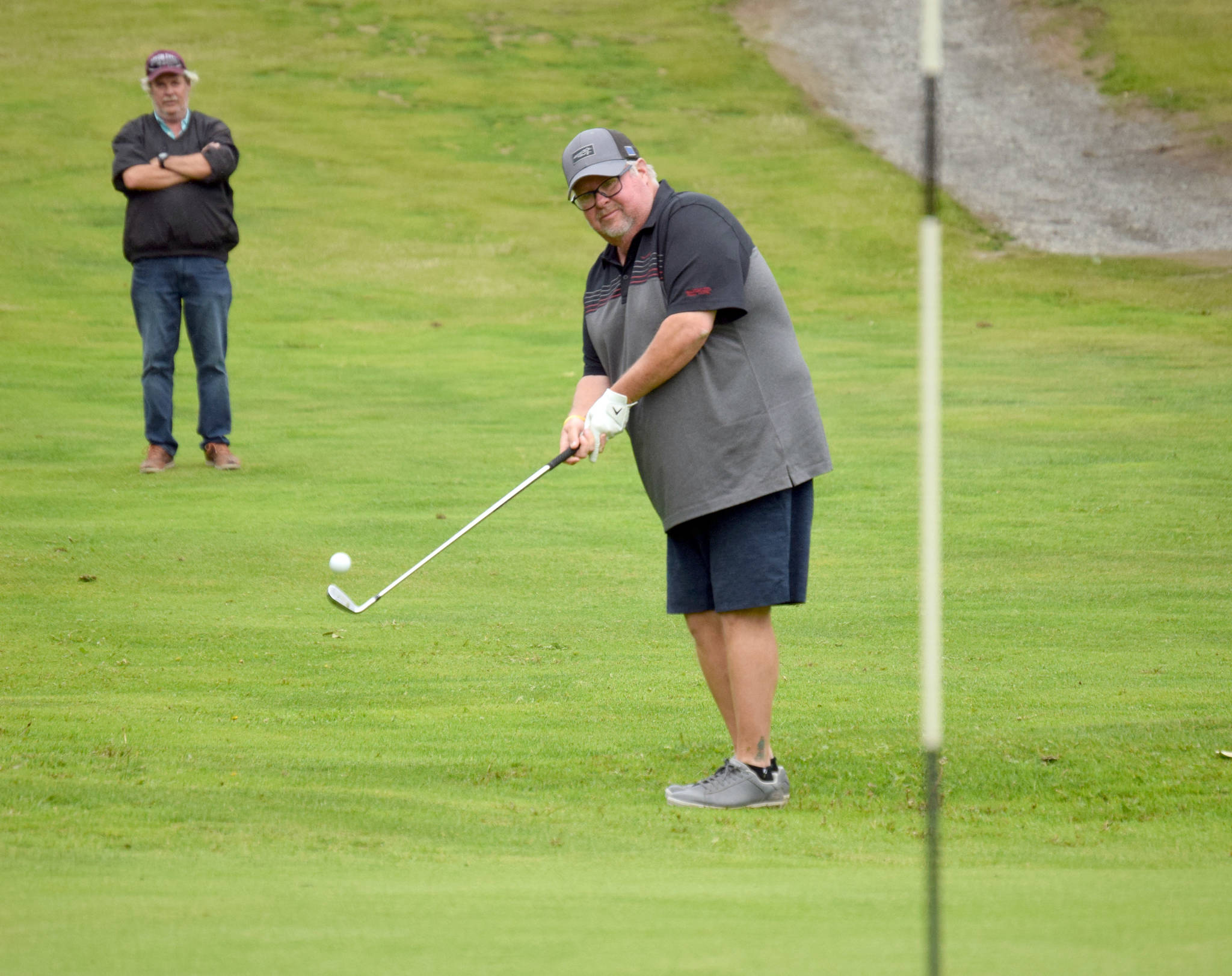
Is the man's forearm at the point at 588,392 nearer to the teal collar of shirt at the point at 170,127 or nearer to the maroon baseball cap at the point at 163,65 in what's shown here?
the maroon baseball cap at the point at 163,65

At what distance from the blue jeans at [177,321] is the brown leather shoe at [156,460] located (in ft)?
0.59

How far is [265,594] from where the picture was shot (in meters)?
8.73

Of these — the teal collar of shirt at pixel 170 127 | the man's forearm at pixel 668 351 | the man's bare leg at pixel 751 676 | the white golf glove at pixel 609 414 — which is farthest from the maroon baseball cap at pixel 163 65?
the man's bare leg at pixel 751 676

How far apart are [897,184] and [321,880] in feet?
92.2

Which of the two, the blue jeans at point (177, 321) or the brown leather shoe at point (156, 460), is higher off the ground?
the blue jeans at point (177, 321)

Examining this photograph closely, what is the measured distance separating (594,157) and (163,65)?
716 cm

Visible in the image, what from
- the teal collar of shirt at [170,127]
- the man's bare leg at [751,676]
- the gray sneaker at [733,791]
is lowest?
the gray sneaker at [733,791]

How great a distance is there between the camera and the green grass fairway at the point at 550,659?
3.64 m

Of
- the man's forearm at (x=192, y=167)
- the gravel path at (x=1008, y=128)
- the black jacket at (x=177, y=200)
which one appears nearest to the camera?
the man's forearm at (x=192, y=167)

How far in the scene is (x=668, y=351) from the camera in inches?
197

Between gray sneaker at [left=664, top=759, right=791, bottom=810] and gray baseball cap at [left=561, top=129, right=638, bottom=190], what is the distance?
6.48 feet

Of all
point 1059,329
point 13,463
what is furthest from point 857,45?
point 13,463

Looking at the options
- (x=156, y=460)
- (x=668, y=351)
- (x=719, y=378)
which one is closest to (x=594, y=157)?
(x=668, y=351)

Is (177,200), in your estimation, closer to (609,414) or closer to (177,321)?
(177,321)
